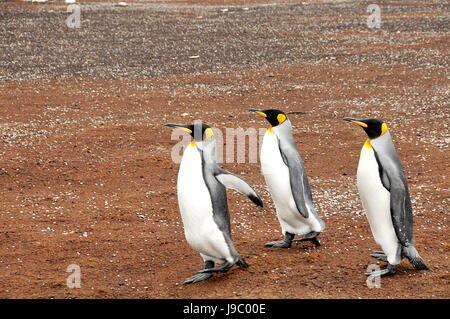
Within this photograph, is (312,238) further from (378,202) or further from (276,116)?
(276,116)

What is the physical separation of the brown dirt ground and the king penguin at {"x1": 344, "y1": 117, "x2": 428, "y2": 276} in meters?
0.21

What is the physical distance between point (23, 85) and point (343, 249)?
8678 mm

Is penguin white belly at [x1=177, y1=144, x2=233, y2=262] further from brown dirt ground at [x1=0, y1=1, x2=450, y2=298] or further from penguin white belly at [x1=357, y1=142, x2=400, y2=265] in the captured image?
penguin white belly at [x1=357, y1=142, x2=400, y2=265]

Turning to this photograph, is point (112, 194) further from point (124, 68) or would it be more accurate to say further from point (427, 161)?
point (124, 68)

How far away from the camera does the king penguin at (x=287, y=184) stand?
5445 millimetres

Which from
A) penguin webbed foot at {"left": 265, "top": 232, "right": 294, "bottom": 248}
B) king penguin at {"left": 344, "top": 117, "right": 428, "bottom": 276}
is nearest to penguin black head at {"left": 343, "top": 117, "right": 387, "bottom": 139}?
king penguin at {"left": 344, "top": 117, "right": 428, "bottom": 276}

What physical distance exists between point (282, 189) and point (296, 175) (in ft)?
0.56

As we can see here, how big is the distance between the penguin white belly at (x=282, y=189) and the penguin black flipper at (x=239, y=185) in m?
0.76

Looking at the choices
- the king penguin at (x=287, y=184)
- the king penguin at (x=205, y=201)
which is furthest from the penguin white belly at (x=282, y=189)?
the king penguin at (x=205, y=201)

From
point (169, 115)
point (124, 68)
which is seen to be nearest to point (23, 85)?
point (124, 68)

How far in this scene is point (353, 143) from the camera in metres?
8.97

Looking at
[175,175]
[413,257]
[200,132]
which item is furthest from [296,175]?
[175,175]

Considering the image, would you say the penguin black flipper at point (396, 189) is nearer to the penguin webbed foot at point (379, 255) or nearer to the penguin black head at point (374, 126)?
the penguin black head at point (374, 126)

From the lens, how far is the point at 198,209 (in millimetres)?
4852
